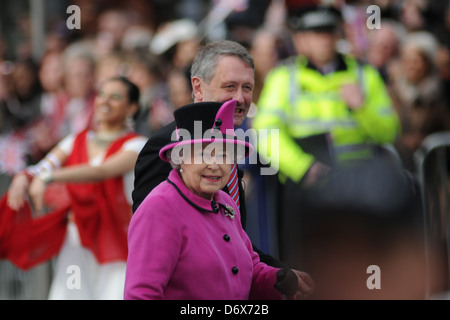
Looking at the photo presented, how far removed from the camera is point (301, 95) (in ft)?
21.4

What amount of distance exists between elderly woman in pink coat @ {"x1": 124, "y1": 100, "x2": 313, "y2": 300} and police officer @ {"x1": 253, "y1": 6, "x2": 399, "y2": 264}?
2.54 m

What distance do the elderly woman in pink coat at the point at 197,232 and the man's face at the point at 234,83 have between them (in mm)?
468

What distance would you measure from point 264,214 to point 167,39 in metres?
3.26

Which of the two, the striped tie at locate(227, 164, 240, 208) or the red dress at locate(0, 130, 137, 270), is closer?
the striped tie at locate(227, 164, 240, 208)

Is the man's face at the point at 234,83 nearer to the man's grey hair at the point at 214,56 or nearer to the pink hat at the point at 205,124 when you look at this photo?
the man's grey hair at the point at 214,56

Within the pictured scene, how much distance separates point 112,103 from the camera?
6.63 metres

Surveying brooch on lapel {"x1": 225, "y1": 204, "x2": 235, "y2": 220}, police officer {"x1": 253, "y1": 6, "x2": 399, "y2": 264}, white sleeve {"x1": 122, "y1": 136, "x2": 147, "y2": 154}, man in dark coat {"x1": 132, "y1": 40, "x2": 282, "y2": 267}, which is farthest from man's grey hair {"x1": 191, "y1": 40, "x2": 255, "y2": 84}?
white sleeve {"x1": 122, "y1": 136, "x2": 147, "y2": 154}

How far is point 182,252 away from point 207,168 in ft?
1.03

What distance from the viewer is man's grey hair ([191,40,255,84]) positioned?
160 inches

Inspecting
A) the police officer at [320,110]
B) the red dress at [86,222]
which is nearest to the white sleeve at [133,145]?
the red dress at [86,222]

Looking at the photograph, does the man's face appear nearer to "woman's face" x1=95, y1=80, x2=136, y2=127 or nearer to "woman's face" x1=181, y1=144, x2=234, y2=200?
"woman's face" x1=181, y1=144, x2=234, y2=200

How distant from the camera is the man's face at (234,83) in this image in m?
4.03

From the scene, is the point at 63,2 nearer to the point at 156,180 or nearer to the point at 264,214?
A: the point at 264,214

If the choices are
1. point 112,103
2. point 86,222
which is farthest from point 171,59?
point 86,222
